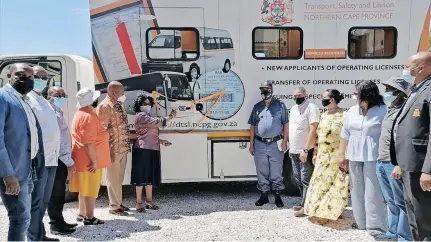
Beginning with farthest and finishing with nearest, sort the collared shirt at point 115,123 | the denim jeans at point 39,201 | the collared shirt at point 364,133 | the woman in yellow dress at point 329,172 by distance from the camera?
1. the collared shirt at point 115,123
2. the woman in yellow dress at point 329,172
3. the collared shirt at point 364,133
4. the denim jeans at point 39,201

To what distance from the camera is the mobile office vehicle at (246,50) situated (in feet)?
18.7

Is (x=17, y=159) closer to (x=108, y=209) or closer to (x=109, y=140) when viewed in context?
(x=109, y=140)

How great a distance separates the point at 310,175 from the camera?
534 cm

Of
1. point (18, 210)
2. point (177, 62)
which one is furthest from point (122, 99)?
point (18, 210)

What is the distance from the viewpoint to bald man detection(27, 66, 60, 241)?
389cm

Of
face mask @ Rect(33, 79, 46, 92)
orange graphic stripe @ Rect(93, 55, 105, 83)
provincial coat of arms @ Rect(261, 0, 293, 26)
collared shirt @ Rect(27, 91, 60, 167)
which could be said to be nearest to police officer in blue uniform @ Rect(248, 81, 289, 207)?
provincial coat of arms @ Rect(261, 0, 293, 26)

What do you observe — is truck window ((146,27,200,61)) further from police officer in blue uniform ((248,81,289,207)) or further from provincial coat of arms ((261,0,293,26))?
police officer in blue uniform ((248,81,289,207))

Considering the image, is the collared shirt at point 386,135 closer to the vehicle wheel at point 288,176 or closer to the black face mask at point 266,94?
the black face mask at point 266,94

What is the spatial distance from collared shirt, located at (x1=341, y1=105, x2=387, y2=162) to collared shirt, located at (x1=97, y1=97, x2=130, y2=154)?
288 centimetres

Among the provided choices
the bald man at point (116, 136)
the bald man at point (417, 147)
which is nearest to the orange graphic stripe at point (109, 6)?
the bald man at point (116, 136)

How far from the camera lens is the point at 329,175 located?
4941mm

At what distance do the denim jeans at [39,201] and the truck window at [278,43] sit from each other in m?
3.29

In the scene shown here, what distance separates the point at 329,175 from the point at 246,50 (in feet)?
7.11

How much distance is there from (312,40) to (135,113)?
2.82m
